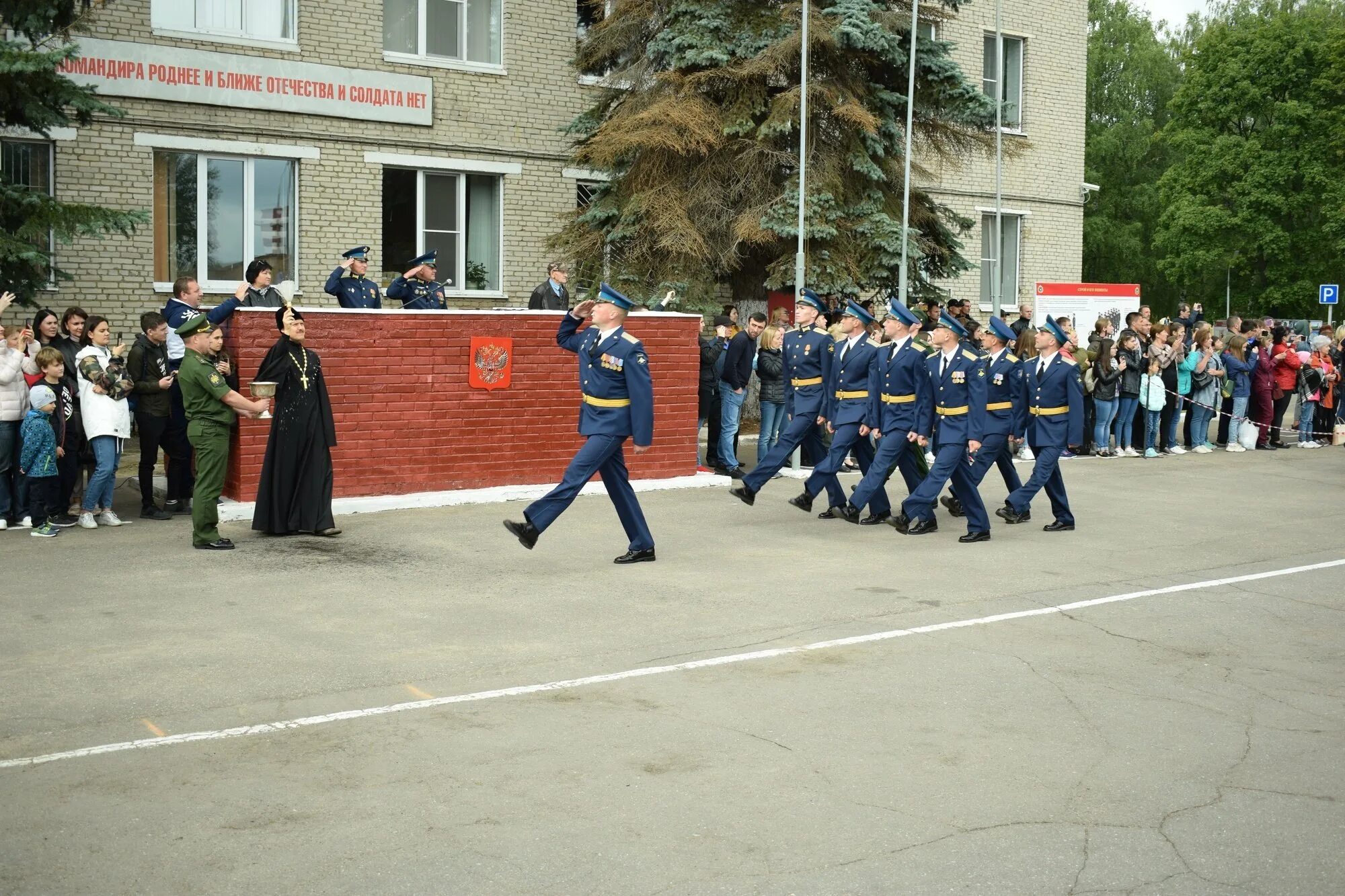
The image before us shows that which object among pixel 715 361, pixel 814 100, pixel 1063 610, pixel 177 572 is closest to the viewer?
pixel 1063 610

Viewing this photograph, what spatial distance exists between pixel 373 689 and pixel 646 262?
557 inches

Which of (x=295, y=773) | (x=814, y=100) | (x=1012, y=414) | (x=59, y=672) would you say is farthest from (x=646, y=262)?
(x=295, y=773)

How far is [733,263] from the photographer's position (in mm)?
20828

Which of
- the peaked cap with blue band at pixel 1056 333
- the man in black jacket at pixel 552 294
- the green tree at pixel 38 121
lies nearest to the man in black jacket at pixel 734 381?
the man in black jacket at pixel 552 294

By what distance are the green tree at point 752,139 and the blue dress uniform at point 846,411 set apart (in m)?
6.53

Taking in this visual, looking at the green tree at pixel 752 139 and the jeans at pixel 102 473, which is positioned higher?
the green tree at pixel 752 139

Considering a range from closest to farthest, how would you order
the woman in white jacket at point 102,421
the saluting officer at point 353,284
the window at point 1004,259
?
the woman in white jacket at point 102,421
the saluting officer at point 353,284
the window at point 1004,259

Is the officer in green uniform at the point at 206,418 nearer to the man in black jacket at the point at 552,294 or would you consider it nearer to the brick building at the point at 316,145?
the man in black jacket at the point at 552,294

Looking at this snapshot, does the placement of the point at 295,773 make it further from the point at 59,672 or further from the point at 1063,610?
the point at 1063,610

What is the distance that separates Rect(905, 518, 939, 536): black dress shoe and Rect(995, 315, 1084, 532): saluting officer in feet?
3.51

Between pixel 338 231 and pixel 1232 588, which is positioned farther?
pixel 338 231

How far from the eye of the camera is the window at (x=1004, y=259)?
29.6m

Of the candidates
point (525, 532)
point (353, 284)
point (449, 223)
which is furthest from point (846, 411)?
point (449, 223)

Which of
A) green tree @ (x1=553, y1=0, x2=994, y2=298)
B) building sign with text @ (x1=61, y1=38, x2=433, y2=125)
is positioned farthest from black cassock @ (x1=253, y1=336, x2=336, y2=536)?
green tree @ (x1=553, y1=0, x2=994, y2=298)
